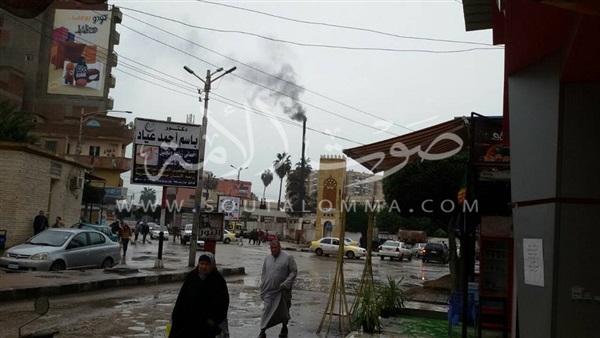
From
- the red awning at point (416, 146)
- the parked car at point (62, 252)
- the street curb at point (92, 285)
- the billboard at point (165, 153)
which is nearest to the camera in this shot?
the red awning at point (416, 146)

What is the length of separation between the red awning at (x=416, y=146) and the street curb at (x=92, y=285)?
292 inches

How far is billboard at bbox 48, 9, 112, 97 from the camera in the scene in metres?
60.0

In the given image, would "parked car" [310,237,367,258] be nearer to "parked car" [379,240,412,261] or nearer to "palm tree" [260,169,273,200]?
"parked car" [379,240,412,261]

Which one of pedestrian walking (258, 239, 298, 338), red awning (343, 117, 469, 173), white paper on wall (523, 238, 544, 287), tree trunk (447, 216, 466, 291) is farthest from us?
tree trunk (447, 216, 466, 291)

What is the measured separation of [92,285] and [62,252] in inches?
115

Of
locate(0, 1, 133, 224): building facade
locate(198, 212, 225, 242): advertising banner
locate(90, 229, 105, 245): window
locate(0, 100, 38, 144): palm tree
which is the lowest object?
locate(90, 229, 105, 245): window

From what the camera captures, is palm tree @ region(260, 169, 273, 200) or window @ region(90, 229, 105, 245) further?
palm tree @ region(260, 169, 273, 200)

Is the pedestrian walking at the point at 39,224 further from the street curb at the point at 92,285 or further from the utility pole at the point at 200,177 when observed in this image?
the street curb at the point at 92,285

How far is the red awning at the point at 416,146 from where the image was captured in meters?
9.20

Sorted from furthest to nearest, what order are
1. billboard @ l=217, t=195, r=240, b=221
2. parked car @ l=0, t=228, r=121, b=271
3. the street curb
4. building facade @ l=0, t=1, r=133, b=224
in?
building facade @ l=0, t=1, r=133, b=224 → billboard @ l=217, t=195, r=240, b=221 → parked car @ l=0, t=228, r=121, b=271 → the street curb

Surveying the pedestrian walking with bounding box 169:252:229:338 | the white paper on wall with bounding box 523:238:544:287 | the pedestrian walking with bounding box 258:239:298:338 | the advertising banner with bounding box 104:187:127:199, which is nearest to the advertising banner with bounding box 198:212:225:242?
the pedestrian walking with bounding box 258:239:298:338

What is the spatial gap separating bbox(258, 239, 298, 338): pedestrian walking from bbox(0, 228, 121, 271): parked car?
29.5 ft

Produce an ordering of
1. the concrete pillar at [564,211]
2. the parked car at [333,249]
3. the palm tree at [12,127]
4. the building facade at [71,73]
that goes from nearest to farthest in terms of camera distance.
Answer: the concrete pillar at [564,211]
the palm tree at [12,127]
the parked car at [333,249]
the building facade at [71,73]

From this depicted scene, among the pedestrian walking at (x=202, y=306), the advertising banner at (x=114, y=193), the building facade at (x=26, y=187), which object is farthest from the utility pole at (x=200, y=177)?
the advertising banner at (x=114, y=193)
